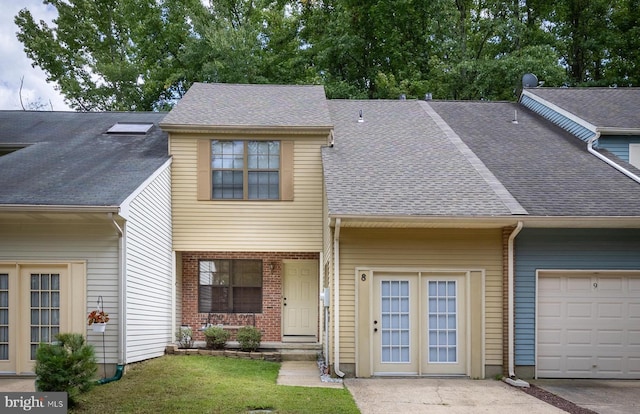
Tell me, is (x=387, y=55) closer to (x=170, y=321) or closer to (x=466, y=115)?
(x=466, y=115)

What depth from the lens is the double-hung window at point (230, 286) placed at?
14734 mm

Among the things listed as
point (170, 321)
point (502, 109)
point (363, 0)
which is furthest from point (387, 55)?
point (170, 321)

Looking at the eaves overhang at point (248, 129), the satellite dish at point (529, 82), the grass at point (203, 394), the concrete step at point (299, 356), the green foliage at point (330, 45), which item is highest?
the green foliage at point (330, 45)

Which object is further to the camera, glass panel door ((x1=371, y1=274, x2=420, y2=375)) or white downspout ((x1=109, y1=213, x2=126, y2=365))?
glass panel door ((x1=371, y1=274, x2=420, y2=375))

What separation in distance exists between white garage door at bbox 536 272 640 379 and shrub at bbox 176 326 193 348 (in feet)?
23.4

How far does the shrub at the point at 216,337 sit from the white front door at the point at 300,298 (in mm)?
1598

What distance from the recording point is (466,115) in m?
16.9

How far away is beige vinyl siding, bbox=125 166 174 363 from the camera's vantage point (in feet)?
36.0

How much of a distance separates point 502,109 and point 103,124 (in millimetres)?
10653

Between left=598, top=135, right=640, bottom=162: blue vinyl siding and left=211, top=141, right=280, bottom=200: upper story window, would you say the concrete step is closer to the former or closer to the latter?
Answer: left=211, top=141, right=280, bottom=200: upper story window

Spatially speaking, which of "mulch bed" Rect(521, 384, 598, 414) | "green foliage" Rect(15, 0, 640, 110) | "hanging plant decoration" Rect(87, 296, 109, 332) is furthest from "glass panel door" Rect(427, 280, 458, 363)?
"green foliage" Rect(15, 0, 640, 110)

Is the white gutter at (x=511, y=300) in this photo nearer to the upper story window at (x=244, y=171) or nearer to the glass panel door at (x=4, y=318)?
the upper story window at (x=244, y=171)

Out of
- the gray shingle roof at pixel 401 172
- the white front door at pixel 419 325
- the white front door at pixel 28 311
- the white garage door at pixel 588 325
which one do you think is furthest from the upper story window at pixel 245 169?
the white garage door at pixel 588 325

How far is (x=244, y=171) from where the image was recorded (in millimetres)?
14305
